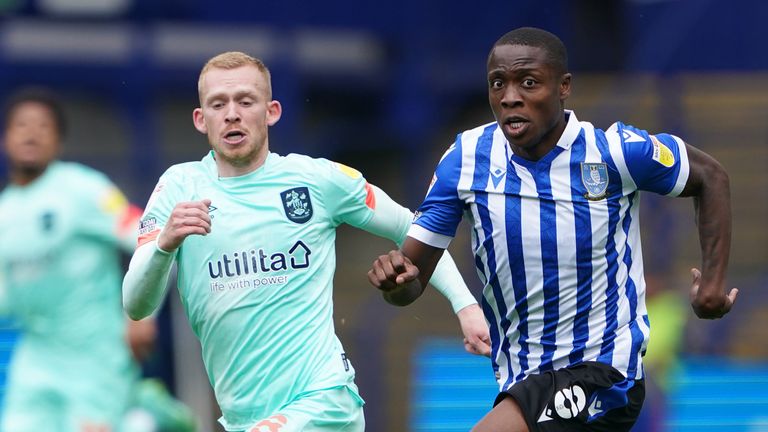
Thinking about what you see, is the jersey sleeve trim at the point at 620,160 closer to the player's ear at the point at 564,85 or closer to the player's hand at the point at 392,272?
the player's ear at the point at 564,85

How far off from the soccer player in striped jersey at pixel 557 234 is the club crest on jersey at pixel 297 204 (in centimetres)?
43

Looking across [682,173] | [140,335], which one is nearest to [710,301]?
Result: [682,173]

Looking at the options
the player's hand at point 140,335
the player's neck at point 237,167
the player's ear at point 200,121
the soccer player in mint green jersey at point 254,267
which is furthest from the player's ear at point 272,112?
the player's hand at point 140,335

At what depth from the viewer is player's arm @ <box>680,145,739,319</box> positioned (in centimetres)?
530

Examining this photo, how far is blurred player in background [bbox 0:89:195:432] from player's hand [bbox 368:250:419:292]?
3.33 m

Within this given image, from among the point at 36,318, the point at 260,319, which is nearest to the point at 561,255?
the point at 260,319

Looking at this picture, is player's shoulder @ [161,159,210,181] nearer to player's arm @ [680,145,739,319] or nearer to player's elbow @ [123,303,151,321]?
player's elbow @ [123,303,151,321]

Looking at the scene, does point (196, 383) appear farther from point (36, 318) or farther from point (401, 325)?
point (36, 318)

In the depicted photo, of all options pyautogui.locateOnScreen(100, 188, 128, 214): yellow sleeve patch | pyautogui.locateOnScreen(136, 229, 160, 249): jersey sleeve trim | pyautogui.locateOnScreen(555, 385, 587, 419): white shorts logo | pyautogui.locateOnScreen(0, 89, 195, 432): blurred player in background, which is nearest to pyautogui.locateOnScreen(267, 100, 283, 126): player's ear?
pyautogui.locateOnScreen(136, 229, 160, 249): jersey sleeve trim

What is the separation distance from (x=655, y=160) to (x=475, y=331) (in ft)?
3.39

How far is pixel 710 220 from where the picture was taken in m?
5.39

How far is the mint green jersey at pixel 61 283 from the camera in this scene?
26.5 feet

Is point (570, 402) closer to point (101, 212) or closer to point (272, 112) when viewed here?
point (272, 112)

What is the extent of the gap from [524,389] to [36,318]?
3973mm
